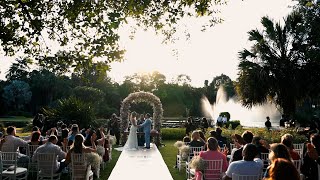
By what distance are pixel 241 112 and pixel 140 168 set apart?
38.5 metres

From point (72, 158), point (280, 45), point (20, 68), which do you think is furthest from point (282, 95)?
point (20, 68)

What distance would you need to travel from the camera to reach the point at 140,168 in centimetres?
1216

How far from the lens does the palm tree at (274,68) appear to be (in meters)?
21.6

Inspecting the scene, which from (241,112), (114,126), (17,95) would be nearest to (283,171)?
(114,126)

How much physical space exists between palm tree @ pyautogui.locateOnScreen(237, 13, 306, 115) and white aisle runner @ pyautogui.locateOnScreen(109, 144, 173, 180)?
847cm

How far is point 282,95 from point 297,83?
42.0 inches

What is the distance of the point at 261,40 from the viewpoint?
74.7 feet

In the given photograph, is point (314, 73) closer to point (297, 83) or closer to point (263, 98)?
point (297, 83)

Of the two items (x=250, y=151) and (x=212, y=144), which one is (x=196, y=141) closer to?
(x=212, y=144)

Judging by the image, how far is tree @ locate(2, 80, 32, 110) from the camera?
70.6m

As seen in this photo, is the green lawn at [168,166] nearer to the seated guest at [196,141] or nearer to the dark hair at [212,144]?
the seated guest at [196,141]

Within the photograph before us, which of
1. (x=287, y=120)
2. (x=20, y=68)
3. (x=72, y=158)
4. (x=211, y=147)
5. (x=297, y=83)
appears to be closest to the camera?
(x=211, y=147)

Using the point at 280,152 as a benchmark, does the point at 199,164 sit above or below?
below

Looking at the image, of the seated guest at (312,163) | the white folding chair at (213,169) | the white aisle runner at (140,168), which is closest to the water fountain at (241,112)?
the white aisle runner at (140,168)
